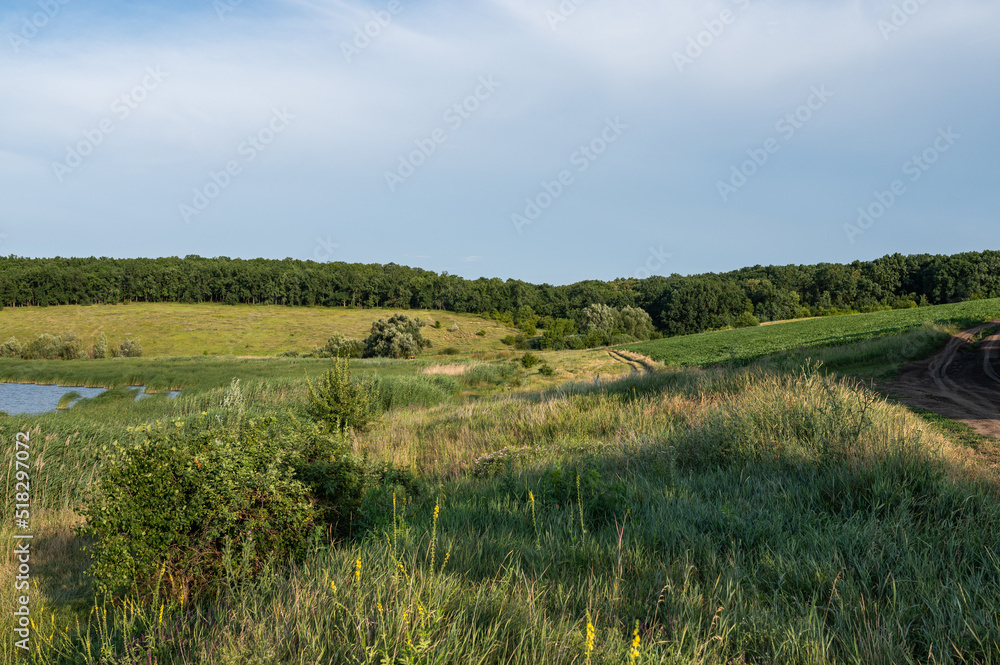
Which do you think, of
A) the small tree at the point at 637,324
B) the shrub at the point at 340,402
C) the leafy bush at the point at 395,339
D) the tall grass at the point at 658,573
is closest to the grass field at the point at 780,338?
the shrub at the point at 340,402

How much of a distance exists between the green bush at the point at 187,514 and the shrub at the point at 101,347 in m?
85.4

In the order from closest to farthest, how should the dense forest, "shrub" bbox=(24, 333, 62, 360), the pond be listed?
the pond < "shrub" bbox=(24, 333, 62, 360) < the dense forest

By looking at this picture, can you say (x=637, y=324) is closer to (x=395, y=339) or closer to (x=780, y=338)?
(x=395, y=339)

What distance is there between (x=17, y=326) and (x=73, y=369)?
4810cm

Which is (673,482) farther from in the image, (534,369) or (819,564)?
(534,369)

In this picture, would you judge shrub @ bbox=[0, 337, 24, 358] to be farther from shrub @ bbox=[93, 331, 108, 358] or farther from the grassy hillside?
shrub @ bbox=[93, 331, 108, 358]

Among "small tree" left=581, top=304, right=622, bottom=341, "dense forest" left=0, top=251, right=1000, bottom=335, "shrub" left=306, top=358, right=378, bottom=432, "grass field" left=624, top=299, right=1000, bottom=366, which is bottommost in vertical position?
"shrub" left=306, top=358, right=378, bottom=432

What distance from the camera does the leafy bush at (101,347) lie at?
7250 centimetres

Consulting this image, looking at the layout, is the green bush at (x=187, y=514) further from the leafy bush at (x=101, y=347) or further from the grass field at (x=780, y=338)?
the leafy bush at (x=101, y=347)

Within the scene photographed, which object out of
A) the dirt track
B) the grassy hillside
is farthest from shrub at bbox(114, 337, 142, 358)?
the dirt track

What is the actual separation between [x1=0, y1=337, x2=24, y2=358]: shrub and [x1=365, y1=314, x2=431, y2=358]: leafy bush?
4743 cm

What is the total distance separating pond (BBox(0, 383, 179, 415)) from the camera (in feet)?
117

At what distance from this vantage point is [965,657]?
9.18 feet

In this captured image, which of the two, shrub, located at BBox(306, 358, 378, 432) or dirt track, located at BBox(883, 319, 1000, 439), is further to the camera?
shrub, located at BBox(306, 358, 378, 432)
